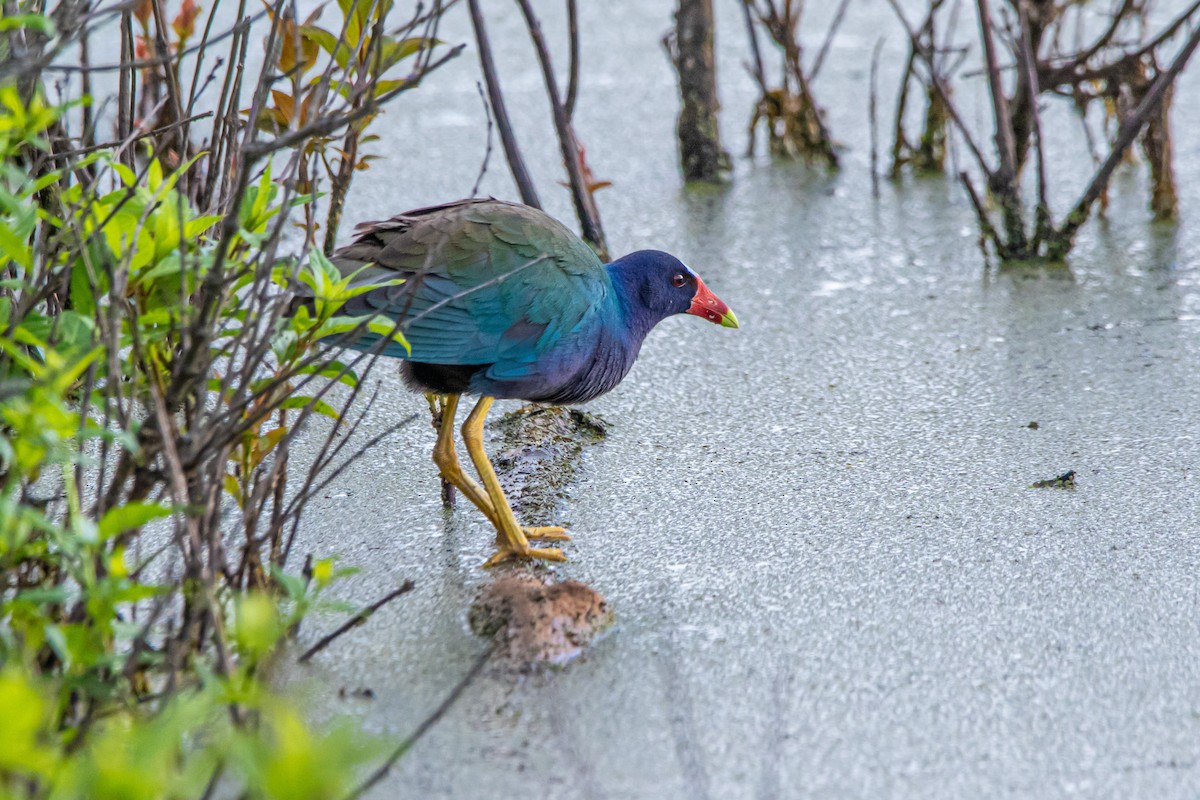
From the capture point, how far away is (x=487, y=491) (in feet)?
6.56

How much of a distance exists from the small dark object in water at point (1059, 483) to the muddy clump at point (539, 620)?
731 millimetres

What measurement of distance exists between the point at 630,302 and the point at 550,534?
379 millimetres

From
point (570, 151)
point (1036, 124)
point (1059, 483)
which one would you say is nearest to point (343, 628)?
point (1059, 483)

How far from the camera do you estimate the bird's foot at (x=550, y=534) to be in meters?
1.92

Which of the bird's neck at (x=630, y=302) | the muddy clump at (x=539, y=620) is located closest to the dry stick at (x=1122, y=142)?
the bird's neck at (x=630, y=302)

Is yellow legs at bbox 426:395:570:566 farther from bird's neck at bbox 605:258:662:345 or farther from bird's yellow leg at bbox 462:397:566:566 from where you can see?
bird's neck at bbox 605:258:662:345

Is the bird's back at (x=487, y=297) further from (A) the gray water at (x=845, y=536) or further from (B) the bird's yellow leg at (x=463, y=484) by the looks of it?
(A) the gray water at (x=845, y=536)

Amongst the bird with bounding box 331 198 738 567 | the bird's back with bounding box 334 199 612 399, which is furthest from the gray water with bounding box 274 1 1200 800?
the bird's back with bounding box 334 199 612 399

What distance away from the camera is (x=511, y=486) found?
2117 mm

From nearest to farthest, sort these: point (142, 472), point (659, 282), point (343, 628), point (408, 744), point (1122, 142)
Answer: point (408, 744) < point (142, 472) < point (343, 628) < point (659, 282) < point (1122, 142)

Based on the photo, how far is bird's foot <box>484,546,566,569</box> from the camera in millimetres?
1849

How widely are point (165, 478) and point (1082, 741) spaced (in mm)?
960

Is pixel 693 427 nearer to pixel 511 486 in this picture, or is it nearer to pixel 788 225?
pixel 511 486

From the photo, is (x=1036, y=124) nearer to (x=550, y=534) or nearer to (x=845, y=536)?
(x=845, y=536)
